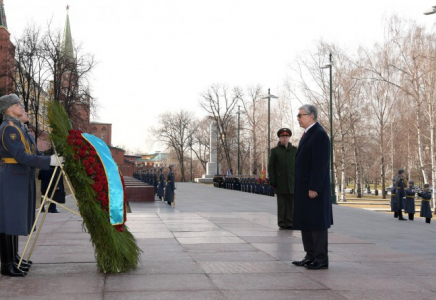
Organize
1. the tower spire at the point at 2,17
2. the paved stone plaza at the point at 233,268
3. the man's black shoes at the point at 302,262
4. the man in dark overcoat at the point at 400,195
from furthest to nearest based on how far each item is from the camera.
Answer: the tower spire at the point at 2,17 < the man in dark overcoat at the point at 400,195 < the man's black shoes at the point at 302,262 < the paved stone plaza at the point at 233,268

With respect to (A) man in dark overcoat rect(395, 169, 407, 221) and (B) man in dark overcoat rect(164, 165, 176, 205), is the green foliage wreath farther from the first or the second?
(B) man in dark overcoat rect(164, 165, 176, 205)

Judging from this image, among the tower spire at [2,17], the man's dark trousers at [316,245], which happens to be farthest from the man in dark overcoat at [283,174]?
the tower spire at [2,17]

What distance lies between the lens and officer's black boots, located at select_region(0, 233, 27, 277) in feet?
18.6

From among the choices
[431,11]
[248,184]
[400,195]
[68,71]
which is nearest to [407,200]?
[400,195]

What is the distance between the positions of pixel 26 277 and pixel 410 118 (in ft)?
132

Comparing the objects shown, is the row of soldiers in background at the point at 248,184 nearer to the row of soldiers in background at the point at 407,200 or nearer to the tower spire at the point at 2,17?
the row of soldiers in background at the point at 407,200

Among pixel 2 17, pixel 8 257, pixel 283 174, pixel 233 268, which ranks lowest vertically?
pixel 233 268

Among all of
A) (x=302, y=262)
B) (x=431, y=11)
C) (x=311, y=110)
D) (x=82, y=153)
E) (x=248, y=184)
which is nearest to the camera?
(x=82, y=153)

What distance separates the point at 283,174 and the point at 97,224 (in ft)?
18.1

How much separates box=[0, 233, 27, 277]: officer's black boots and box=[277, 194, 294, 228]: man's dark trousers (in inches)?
236

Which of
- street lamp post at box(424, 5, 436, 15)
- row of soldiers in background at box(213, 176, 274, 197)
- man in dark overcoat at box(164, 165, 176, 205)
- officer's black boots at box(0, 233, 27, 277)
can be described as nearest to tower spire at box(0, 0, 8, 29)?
row of soldiers in background at box(213, 176, 274, 197)

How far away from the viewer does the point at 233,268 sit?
244 inches

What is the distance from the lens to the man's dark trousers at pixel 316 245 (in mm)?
6328

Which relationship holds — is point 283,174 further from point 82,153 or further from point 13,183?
point 13,183
